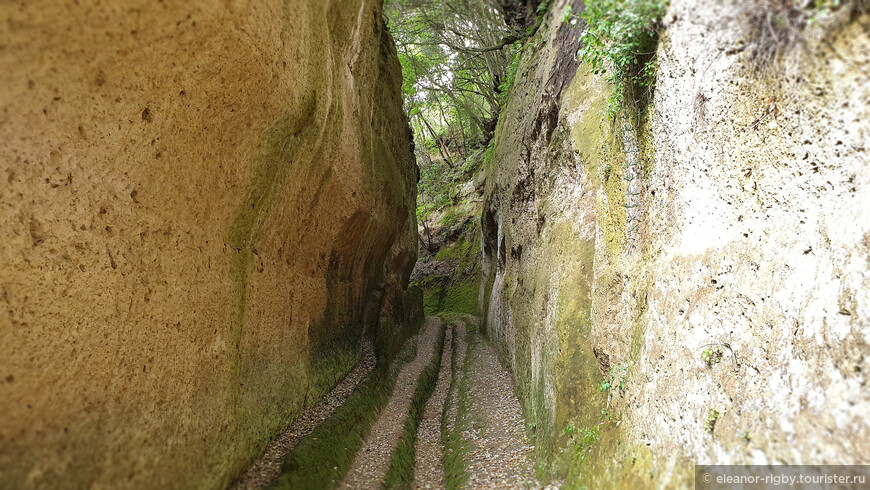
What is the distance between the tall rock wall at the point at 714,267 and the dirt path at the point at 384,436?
3495 mm

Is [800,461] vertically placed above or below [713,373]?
below

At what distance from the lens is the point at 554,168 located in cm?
1168

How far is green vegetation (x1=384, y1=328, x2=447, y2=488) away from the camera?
29.3 feet

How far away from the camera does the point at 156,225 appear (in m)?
6.31

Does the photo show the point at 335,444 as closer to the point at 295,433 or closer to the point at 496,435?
the point at 295,433

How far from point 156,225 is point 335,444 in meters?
5.71

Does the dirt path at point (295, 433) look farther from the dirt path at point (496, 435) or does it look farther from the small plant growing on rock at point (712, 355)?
the small plant growing on rock at point (712, 355)

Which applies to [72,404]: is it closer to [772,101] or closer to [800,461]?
[800,461]

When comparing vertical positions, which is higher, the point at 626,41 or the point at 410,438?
the point at 626,41

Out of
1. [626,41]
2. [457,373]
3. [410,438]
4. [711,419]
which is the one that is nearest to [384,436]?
[410,438]

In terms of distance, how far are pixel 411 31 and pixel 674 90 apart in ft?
55.5

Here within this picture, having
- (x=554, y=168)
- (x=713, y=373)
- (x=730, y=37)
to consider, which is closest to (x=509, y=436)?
(x=713, y=373)

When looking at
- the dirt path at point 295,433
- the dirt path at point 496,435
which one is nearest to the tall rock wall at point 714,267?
the dirt path at point 496,435

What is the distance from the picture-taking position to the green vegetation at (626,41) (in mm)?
6359
